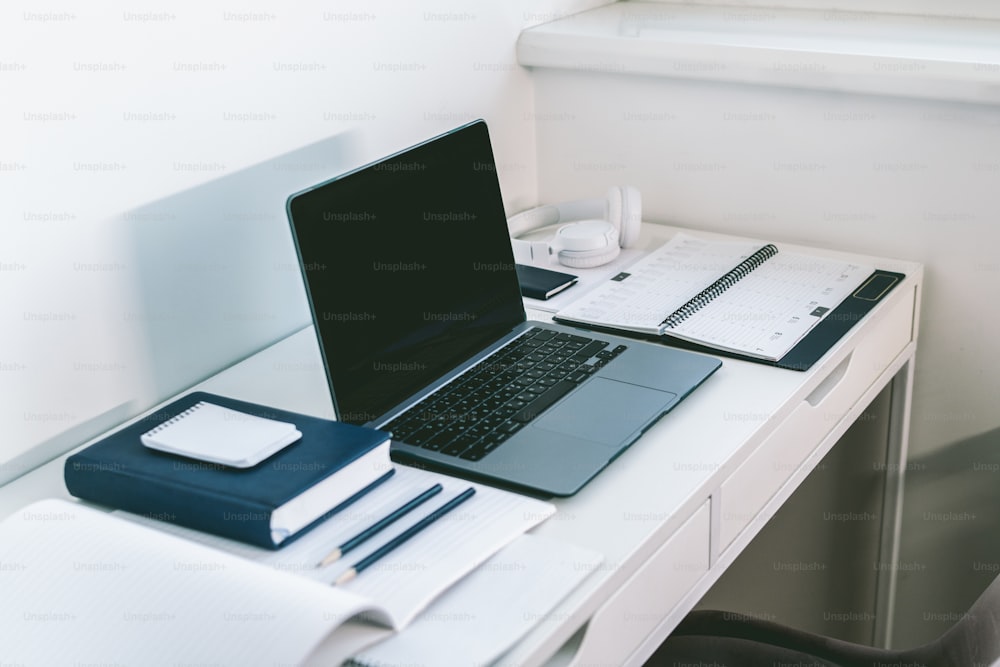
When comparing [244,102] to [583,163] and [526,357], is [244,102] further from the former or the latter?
[583,163]

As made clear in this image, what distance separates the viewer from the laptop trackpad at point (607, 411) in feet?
3.56

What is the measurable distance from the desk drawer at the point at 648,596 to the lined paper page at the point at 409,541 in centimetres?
10

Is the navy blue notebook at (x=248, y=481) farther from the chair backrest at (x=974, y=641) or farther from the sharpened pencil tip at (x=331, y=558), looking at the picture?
the chair backrest at (x=974, y=641)

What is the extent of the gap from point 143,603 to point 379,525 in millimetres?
209

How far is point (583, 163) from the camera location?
1725mm

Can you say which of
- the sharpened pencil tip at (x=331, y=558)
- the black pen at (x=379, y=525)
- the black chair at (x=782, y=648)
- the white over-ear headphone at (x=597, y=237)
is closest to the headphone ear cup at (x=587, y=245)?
the white over-ear headphone at (x=597, y=237)

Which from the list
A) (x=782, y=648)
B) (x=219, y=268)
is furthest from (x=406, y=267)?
(x=782, y=648)

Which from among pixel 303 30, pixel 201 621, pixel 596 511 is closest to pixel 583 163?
pixel 303 30

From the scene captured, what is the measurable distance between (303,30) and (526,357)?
479mm

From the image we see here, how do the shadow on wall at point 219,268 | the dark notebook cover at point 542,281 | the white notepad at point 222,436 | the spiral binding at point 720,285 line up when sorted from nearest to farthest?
the white notepad at point 222,436
the shadow on wall at point 219,268
the spiral binding at point 720,285
the dark notebook cover at point 542,281

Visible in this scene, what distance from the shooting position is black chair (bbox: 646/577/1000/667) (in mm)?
1149

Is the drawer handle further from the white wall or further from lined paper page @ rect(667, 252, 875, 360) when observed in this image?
the white wall

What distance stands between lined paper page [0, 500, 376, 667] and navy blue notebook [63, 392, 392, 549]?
2.5 inches

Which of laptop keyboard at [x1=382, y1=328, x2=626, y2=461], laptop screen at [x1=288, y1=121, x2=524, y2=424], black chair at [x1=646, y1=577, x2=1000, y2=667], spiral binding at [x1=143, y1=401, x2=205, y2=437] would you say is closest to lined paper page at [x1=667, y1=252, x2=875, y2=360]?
laptop keyboard at [x1=382, y1=328, x2=626, y2=461]
